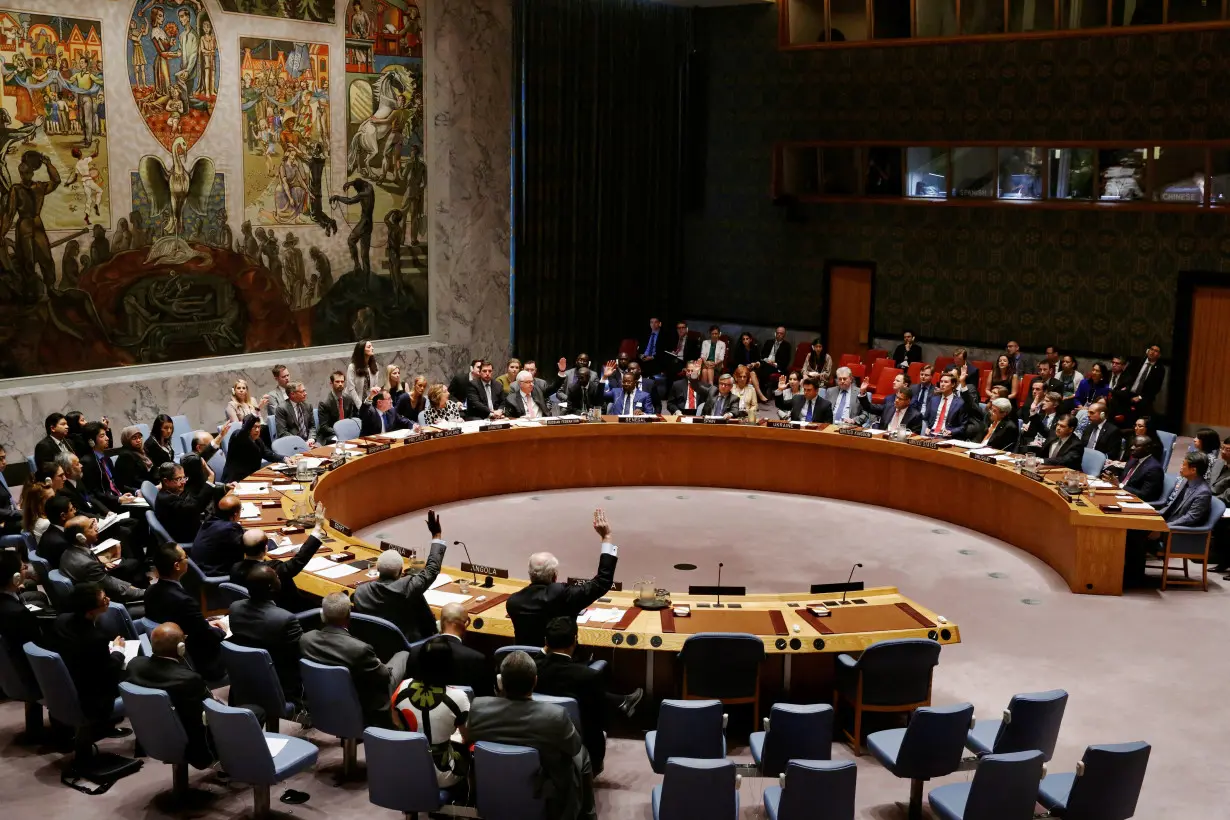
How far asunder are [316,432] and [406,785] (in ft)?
24.9

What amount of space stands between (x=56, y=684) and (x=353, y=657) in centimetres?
156

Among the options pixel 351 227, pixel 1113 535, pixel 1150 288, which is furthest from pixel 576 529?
pixel 1150 288

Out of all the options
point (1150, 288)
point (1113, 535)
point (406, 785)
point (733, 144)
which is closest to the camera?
point (406, 785)

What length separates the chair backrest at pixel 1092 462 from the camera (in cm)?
1107

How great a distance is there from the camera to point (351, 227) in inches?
616

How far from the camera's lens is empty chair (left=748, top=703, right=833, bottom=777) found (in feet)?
18.9

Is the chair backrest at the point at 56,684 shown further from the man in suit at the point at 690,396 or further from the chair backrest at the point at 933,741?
the man in suit at the point at 690,396

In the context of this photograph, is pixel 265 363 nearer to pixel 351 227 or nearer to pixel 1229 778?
pixel 351 227

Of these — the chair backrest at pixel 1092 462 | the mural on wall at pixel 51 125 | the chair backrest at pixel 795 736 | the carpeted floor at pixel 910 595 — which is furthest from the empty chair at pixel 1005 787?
the mural on wall at pixel 51 125

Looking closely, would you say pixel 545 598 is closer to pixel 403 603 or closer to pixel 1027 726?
pixel 403 603

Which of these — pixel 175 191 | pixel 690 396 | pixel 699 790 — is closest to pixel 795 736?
pixel 699 790

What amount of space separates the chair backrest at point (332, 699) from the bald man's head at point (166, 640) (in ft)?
2.00

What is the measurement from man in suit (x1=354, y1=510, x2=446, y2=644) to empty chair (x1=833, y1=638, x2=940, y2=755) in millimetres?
2357

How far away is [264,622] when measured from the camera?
6.49m
